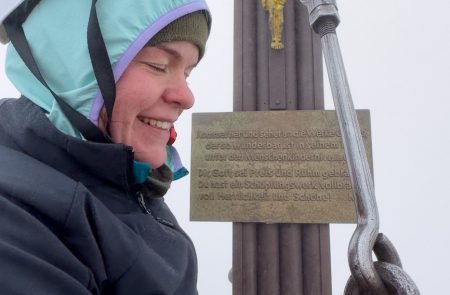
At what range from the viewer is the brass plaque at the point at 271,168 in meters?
1.77

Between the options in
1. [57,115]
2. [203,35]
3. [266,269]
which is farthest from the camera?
[266,269]

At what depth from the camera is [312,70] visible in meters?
1.91

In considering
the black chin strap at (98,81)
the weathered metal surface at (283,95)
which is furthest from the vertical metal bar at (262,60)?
the black chin strap at (98,81)

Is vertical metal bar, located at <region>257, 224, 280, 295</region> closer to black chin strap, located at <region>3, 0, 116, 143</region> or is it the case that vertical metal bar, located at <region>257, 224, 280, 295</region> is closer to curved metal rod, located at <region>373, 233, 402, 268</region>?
black chin strap, located at <region>3, 0, 116, 143</region>

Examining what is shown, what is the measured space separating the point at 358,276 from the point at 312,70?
5.31 feet

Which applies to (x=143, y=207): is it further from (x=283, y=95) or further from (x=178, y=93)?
(x=283, y=95)

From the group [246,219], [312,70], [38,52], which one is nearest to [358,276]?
[38,52]

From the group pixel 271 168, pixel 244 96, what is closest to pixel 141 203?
pixel 271 168

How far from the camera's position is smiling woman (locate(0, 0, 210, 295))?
19.9 inches

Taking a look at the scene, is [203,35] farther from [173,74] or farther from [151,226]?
[151,226]

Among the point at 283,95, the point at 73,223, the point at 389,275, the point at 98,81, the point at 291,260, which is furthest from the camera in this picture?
the point at 283,95

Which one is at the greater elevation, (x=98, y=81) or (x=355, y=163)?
(x=98, y=81)

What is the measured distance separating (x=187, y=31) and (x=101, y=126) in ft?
0.66

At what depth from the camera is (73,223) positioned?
0.49 meters
